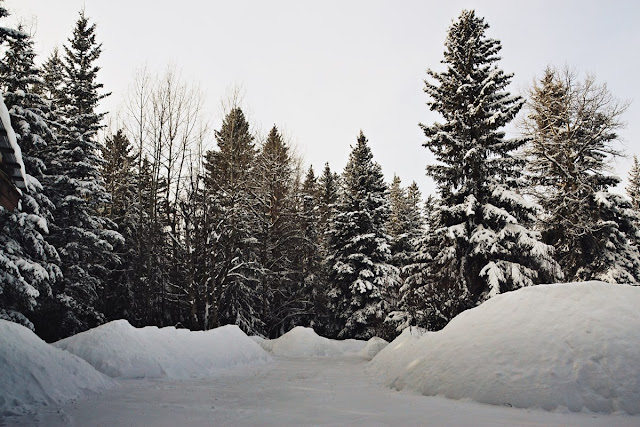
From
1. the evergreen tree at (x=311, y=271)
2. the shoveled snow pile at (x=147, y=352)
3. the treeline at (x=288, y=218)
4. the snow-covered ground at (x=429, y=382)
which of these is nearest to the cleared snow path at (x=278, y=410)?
the snow-covered ground at (x=429, y=382)

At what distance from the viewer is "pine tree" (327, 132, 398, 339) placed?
24.0 metres

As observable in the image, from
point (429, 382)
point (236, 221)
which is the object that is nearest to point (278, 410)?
point (429, 382)

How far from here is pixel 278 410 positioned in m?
5.48

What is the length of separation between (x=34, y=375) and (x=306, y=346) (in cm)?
1561

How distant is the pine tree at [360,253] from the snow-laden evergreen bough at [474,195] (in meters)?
7.65

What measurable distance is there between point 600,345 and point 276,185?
23648 mm

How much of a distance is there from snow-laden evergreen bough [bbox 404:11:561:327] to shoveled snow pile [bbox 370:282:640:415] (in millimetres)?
5716

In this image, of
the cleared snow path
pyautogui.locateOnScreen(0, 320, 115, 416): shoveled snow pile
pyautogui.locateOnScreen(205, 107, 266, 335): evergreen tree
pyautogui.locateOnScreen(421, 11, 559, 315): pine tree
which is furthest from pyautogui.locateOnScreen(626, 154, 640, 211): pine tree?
pyautogui.locateOnScreen(0, 320, 115, 416): shoveled snow pile

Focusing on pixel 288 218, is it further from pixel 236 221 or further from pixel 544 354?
pixel 544 354

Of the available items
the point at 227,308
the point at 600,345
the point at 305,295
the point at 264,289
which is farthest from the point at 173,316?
the point at 600,345

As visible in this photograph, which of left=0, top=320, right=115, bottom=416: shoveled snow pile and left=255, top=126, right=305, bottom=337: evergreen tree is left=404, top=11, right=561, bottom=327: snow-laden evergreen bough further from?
left=255, top=126, right=305, bottom=337: evergreen tree

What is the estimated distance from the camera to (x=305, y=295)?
94.7ft

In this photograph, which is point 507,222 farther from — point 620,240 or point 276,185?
point 276,185

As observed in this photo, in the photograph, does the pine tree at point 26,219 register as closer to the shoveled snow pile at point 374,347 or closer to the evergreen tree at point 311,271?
the shoveled snow pile at point 374,347
